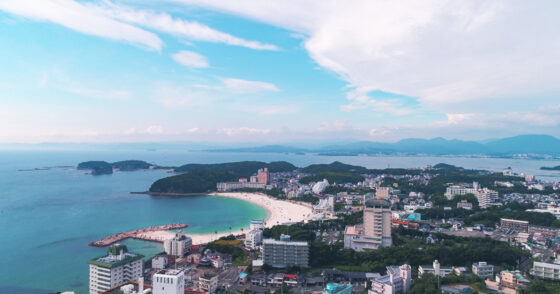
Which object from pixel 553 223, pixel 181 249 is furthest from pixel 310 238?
pixel 553 223

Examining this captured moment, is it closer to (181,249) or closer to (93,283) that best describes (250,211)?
(181,249)

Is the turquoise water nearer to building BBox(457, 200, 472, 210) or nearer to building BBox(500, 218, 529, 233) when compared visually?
building BBox(457, 200, 472, 210)

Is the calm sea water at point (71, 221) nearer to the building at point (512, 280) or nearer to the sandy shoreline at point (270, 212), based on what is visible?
the sandy shoreline at point (270, 212)

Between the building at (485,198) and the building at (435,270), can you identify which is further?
the building at (485,198)

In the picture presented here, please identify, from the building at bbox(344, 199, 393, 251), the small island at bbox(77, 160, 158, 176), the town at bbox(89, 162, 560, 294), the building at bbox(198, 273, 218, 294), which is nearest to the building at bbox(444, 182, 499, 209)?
the town at bbox(89, 162, 560, 294)

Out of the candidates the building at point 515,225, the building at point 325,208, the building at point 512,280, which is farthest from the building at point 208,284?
the building at point 515,225

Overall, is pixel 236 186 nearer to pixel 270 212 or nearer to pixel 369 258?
pixel 270 212

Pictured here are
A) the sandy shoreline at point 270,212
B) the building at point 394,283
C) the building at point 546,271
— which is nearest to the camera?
the building at point 394,283

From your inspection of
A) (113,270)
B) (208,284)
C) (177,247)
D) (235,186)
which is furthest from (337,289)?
(235,186)
